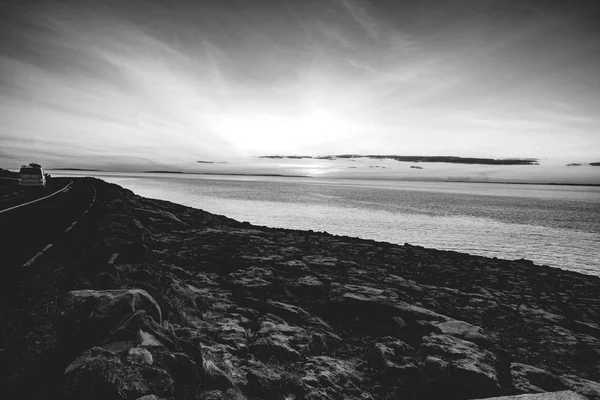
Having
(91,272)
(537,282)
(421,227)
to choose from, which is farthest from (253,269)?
(421,227)

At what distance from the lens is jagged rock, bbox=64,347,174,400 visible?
9.75ft

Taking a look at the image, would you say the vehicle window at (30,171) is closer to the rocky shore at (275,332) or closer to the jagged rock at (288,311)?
the rocky shore at (275,332)

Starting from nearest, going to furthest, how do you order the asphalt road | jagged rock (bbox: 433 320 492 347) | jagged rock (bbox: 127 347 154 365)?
jagged rock (bbox: 127 347 154 365)
jagged rock (bbox: 433 320 492 347)
the asphalt road

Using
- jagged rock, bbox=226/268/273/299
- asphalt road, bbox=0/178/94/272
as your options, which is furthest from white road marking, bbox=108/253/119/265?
jagged rock, bbox=226/268/273/299

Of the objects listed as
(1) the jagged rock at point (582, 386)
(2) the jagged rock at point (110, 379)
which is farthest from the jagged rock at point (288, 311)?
(1) the jagged rock at point (582, 386)

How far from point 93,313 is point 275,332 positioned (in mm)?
3327

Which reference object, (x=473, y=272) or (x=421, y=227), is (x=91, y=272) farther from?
(x=421, y=227)

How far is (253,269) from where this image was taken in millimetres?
10570

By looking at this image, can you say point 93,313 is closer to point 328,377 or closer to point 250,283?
point 328,377

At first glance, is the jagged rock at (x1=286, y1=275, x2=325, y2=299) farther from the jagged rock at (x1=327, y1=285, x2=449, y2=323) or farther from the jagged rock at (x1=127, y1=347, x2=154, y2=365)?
the jagged rock at (x1=127, y1=347, x2=154, y2=365)

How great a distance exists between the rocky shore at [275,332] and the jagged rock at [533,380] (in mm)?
25

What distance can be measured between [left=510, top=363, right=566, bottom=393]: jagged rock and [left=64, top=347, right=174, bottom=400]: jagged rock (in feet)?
18.8

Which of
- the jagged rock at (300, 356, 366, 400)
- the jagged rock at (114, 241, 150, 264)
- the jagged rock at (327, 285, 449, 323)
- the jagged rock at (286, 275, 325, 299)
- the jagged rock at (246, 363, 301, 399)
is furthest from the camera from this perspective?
the jagged rock at (286, 275, 325, 299)

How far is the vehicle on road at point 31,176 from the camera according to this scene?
35344 mm
